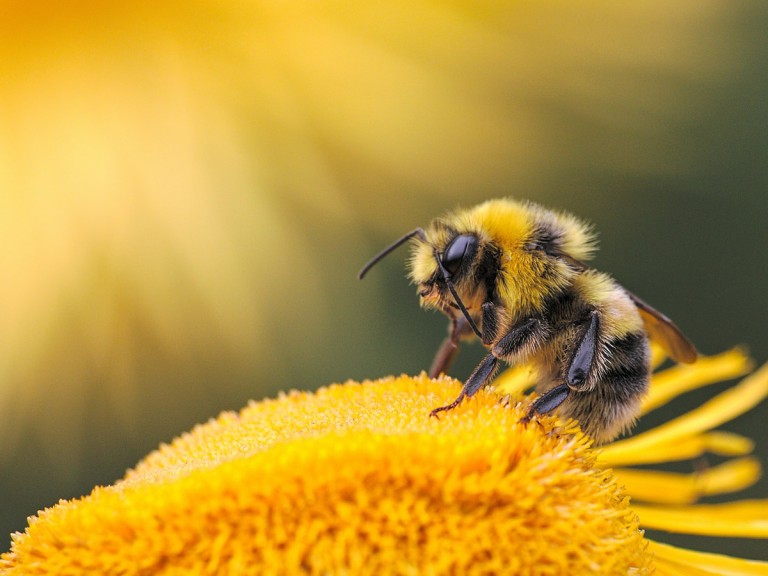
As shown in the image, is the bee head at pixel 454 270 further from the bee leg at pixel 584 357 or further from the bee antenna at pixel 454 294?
the bee leg at pixel 584 357

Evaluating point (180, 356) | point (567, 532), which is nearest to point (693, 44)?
point (180, 356)

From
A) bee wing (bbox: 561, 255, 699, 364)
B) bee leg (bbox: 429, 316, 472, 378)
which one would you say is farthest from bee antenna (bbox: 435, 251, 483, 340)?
bee wing (bbox: 561, 255, 699, 364)

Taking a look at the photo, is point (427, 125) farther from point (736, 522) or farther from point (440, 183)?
point (736, 522)

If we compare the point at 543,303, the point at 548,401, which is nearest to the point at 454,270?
the point at 543,303

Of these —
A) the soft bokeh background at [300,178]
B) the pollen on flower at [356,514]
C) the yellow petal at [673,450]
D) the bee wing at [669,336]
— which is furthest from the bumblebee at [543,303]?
the soft bokeh background at [300,178]

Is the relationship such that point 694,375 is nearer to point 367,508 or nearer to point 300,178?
point 300,178
